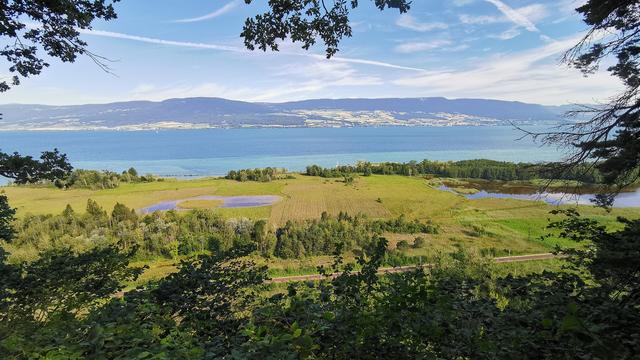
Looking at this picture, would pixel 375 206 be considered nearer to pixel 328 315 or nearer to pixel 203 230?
pixel 203 230

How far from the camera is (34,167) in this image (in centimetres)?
552

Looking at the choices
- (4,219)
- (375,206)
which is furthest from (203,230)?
(4,219)

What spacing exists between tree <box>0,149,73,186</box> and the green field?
2872 centimetres

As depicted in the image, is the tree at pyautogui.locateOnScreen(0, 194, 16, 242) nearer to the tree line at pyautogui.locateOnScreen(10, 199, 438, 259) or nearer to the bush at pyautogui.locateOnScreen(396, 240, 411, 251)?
the tree line at pyautogui.locateOnScreen(10, 199, 438, 259)

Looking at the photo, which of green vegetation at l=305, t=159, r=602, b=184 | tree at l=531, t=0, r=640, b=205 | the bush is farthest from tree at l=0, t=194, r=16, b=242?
green vegetation at l=305, t=159, r=602, b=184

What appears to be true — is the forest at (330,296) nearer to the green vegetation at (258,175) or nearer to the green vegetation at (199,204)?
the green vegetation at (199,204)

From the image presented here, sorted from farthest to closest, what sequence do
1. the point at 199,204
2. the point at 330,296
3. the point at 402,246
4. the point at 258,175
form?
1. the point at 258,175
2. the point at 199,204
3. the point at 402,246
4. the point at 330,296

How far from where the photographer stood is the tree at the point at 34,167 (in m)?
5.41

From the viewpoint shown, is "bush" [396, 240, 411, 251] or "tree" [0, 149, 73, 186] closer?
"tree" [0, 149, 73, 186]

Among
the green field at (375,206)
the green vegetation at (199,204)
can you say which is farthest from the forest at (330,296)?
the green vegetation at (199,204)

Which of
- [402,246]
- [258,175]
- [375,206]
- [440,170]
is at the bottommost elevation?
[375,206]

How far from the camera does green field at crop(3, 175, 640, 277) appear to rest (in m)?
41.0

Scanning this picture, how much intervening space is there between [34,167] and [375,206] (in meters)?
55.7

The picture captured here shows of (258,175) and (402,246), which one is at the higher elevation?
(258,175)
